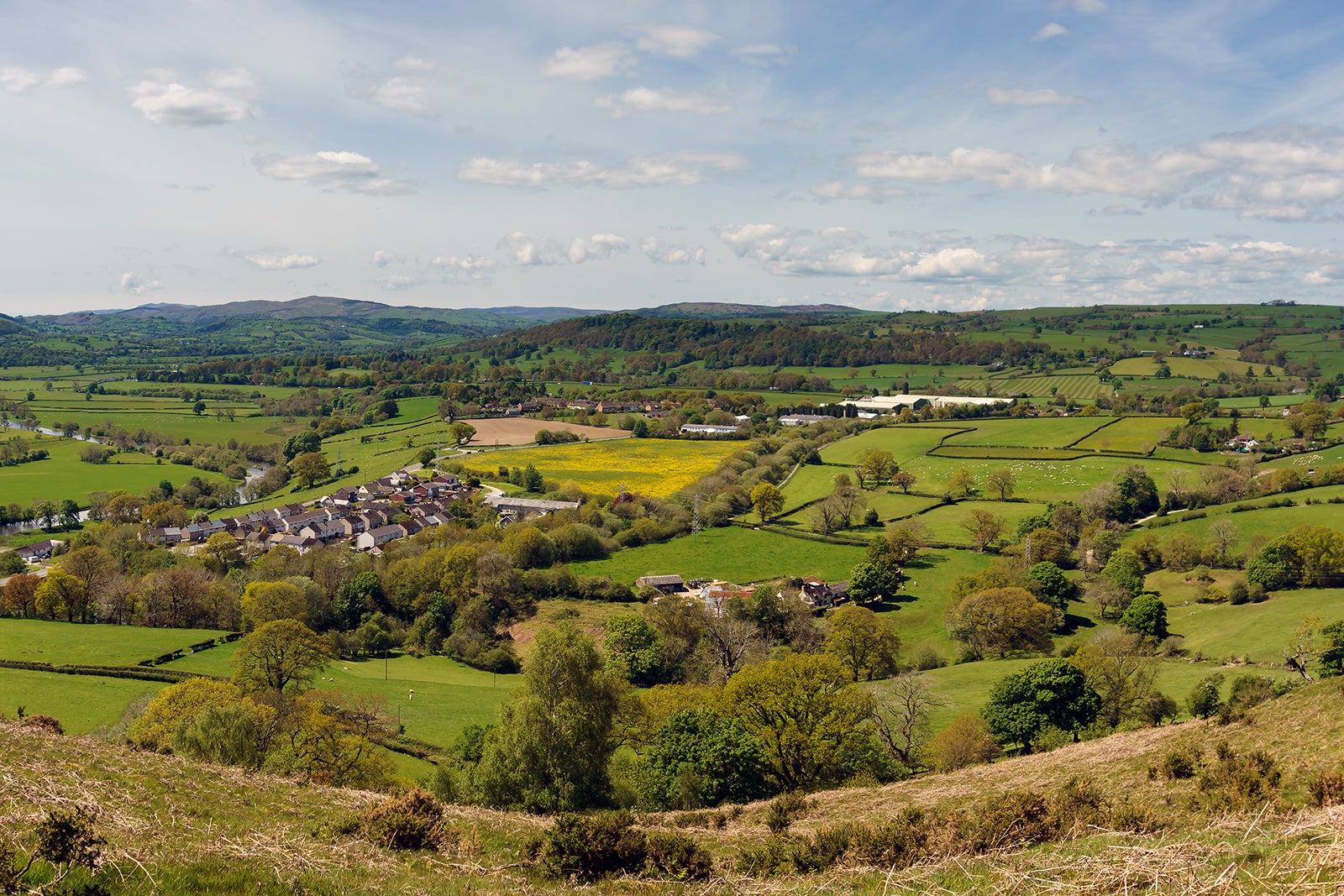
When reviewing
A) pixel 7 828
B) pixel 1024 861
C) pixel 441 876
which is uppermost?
pixel 7 828

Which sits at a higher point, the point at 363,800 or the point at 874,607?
the point at 363,800

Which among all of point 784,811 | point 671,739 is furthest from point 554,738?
point 784,811

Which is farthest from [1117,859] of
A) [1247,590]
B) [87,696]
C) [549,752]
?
[1247,590]

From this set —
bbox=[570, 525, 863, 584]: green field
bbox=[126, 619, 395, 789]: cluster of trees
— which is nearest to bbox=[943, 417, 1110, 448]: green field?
bbox=[570, 525, 863, 584]: green field

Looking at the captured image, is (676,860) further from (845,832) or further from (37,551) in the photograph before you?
(37,551)

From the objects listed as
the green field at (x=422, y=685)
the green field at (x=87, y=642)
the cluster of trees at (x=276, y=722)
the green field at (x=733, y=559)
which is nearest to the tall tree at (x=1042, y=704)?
the green field at (x=422, y=685)

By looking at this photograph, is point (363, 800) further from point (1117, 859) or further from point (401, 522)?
point (401, 522)
